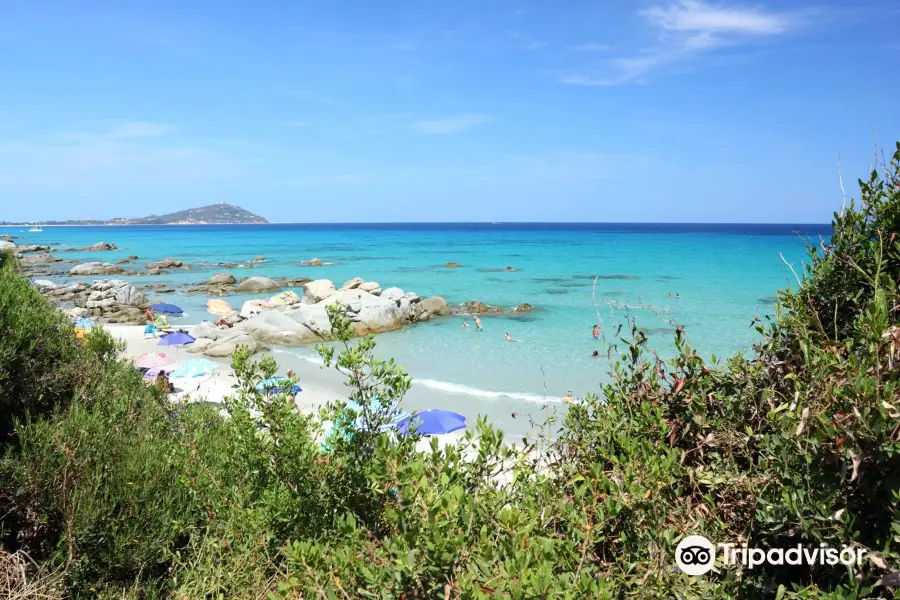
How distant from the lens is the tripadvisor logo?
2.29 meters

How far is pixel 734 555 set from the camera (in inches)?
97.7

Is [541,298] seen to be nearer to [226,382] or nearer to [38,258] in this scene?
[226,382]

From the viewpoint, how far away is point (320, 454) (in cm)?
370

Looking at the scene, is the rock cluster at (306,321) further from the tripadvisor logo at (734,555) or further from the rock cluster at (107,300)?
the tripadvisor logo at (734,555)

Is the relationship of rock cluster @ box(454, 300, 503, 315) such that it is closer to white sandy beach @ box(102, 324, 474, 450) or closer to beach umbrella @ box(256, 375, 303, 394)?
white sandy beach @ box(102, 324, 474, 450)

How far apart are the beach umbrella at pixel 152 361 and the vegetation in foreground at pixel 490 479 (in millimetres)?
12784

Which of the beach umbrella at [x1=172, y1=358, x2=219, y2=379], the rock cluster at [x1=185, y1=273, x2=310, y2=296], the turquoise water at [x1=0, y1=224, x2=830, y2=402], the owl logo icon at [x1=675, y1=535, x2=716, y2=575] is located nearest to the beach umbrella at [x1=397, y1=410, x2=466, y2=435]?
the turquoise water at [x1=0, y1=224, x2=830, y2=402]

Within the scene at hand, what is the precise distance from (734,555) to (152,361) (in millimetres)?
18220

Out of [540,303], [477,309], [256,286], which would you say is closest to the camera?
[477,309]

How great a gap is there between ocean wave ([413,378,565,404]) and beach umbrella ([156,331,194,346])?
30.8 ft

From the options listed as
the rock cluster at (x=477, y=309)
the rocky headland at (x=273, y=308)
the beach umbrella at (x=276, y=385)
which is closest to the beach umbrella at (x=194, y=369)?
the rocky headland at (x=273, y=308)

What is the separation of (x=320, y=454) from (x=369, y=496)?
2.14ft

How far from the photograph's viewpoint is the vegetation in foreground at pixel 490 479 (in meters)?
2.05

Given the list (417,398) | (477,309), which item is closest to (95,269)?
(477,309)
